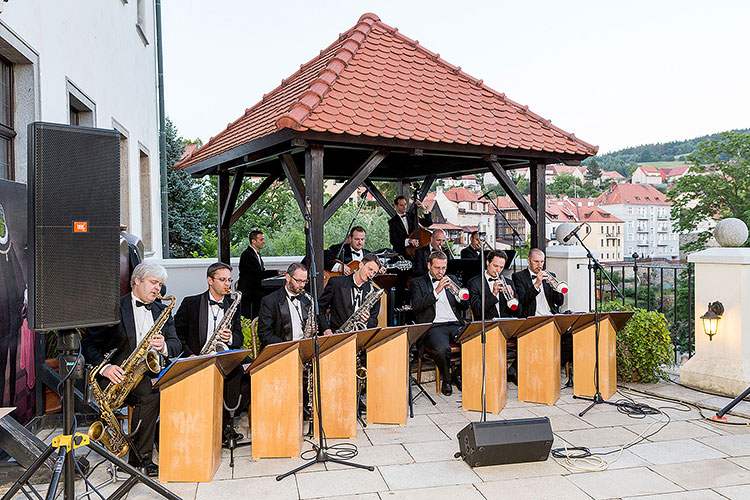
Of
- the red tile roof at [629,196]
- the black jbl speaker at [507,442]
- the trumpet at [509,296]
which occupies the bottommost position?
the black jbl speaker at [507,442]

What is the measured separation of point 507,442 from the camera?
14.4ft

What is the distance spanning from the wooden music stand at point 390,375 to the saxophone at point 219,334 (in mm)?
1206

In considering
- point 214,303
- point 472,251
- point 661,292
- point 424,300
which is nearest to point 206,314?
point 214,303

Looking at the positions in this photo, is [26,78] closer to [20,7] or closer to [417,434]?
[20,7]

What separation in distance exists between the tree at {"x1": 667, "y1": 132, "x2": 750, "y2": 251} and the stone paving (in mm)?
28990

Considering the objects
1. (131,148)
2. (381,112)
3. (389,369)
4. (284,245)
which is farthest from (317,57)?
(284,245)

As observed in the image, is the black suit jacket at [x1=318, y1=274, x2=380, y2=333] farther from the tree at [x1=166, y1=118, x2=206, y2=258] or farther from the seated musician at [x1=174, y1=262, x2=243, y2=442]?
the tree at [x1=166, y1=118, x2=206, y2=258]

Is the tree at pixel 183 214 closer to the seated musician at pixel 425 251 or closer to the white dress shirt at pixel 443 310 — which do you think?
the seated musician at pixel 425 251

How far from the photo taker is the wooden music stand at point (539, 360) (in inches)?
236

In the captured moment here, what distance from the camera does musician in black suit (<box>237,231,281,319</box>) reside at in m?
9.03

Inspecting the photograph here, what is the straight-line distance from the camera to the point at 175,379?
13.9 feet

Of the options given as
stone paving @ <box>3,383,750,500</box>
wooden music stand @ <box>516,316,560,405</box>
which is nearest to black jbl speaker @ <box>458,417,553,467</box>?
stone paving @ <box>3,383,750,500</box>

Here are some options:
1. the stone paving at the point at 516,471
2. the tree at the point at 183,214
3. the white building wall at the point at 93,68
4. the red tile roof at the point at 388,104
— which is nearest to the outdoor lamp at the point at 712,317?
the stone paving at the point at 516,471

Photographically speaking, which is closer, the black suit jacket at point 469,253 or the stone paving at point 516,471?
the stone paving at point 516,471
